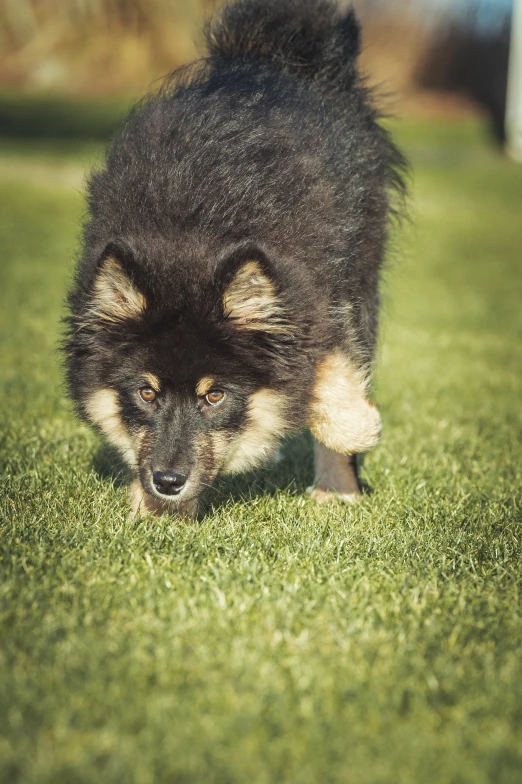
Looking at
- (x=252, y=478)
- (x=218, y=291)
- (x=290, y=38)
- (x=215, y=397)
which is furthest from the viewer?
(x=290, y=38)

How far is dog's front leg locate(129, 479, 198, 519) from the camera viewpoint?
4465 millimetres

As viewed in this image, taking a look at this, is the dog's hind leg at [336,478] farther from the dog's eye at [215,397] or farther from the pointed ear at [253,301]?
the pointed ear at [253,301]

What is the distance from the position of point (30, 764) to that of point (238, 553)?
1.69 metres

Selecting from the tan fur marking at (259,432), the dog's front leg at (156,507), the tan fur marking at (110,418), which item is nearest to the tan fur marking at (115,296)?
the tan fur marking at (110,418)

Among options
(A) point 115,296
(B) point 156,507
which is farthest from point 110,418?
(A) point 115,296

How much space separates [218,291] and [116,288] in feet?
1.64

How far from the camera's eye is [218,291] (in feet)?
13.4

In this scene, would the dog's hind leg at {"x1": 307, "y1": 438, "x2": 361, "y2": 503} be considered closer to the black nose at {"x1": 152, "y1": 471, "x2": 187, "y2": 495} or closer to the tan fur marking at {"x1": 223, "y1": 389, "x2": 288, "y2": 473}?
the tan fur marking at {"x1": 223, "y1": 389, "x2": 288, "y2": 473}

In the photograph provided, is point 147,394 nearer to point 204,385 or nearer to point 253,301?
point 204,385

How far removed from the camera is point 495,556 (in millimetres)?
4188

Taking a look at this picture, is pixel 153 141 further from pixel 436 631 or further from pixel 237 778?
pixel 237 778

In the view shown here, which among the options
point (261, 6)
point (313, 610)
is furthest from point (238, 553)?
point (261, 6)

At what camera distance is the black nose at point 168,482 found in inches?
161

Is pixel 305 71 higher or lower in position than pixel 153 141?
higher
